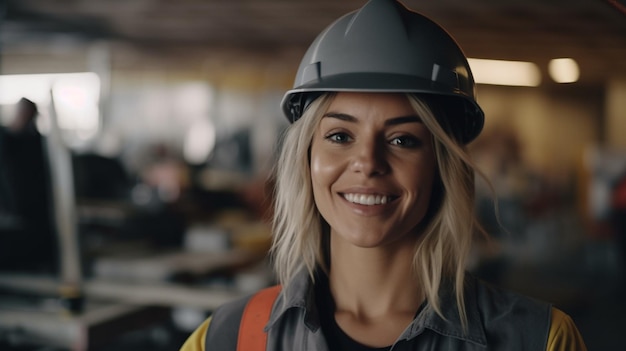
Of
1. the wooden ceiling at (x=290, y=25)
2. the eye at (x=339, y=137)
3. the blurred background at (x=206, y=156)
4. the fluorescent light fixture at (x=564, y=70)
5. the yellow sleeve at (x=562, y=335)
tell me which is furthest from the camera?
the fluorescent light fixture at (x=564, y=70)

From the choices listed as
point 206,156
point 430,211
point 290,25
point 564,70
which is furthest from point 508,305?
point 206,156

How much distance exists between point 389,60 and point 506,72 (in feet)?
35.2

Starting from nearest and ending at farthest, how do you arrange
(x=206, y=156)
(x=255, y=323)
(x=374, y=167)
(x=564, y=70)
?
(x=374, y=167), (x=255, y=323), (x=564, y=70), (x=206, y=156)

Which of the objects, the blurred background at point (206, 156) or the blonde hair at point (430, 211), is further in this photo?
the blurred background at point (206, 156)

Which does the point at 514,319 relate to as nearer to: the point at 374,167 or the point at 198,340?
the point at 374,167

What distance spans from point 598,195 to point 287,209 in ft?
33.8

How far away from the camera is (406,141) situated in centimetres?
139

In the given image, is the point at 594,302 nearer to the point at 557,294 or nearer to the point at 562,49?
the point at 557,294

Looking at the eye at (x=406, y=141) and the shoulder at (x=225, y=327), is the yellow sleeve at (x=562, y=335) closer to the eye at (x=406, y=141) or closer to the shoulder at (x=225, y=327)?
the eye at (x=406, y=141)

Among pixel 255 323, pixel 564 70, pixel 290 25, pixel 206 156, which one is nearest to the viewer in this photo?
pixel 255 323

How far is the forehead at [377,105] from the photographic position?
4.50ft

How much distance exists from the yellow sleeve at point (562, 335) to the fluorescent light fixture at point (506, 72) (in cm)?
974

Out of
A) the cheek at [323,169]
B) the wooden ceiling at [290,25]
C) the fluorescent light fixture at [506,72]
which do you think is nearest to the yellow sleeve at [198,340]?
the cheek at [323,169]

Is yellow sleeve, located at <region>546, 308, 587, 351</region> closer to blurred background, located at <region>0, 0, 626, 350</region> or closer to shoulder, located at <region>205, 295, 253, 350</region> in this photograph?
blurred background, located at <region>0, 0, 626, 350</region>
